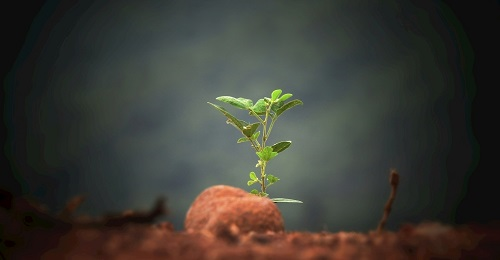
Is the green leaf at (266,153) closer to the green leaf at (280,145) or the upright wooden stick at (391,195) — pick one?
the green leaf at (280,145)

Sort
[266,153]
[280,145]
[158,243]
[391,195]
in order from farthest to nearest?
[280,145] → [266,153] → [391,195] → [158,243]

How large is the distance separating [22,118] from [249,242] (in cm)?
353

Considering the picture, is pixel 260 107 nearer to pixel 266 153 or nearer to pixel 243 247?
pixel 266 153

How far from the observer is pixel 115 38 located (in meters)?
4.90

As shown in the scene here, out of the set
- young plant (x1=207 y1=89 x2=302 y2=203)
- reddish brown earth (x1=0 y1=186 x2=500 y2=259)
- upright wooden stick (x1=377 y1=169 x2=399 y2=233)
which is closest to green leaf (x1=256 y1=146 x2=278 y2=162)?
young plant (x1=207 y1=89 x2=302 y2=203)

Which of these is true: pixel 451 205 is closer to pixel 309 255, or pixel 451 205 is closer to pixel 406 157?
pixel 406 157

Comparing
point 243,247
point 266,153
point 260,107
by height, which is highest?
point 260,107

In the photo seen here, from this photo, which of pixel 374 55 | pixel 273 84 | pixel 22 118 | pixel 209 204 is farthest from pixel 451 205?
pixel 22 118

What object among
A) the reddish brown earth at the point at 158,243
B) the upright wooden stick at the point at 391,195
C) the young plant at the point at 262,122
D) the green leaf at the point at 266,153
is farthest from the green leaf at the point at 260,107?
the reddish brown earth at the point at 158,243

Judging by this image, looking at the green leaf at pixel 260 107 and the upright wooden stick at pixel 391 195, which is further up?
the green leaf at pixel 260 107

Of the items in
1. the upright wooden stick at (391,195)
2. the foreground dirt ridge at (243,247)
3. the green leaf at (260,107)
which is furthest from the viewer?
the green leaf at (260,107)

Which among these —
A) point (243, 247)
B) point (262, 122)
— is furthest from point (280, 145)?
point (243, 247)

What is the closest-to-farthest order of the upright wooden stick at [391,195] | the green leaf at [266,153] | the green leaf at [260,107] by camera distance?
the upright wooden stick at [391,195]
the green leaf at [266,153]
the green leaf at [260,107]

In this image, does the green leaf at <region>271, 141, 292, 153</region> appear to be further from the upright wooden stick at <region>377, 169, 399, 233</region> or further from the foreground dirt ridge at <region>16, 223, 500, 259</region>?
the foreground dirt ridge at <region>16, 223, 500, 259</region>
